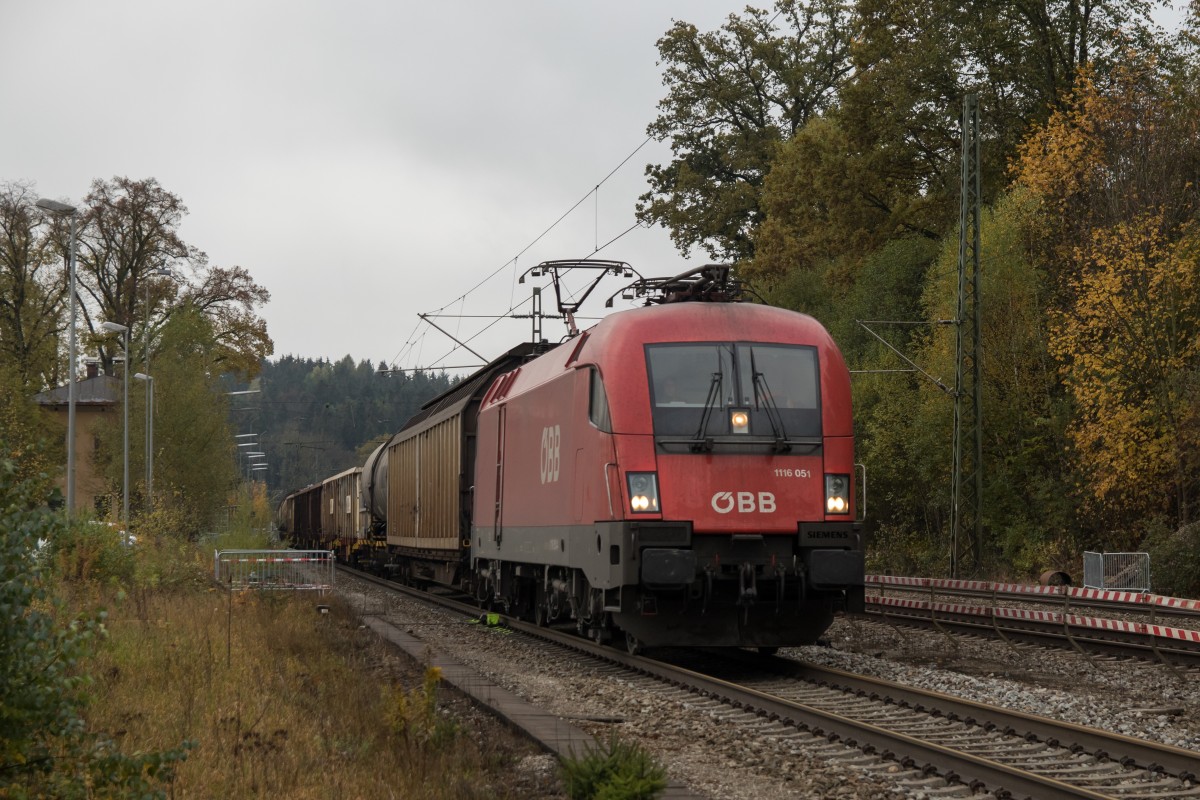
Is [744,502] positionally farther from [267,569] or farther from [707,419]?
[267,569]

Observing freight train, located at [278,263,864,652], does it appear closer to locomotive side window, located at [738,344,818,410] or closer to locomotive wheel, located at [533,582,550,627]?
locomotive side window, located at [738,344,818,410]

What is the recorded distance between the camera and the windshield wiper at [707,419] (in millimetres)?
12242

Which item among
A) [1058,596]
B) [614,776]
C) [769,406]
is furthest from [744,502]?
[1058,596]

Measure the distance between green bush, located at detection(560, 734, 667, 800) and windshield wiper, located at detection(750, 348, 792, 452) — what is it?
17.7 ft

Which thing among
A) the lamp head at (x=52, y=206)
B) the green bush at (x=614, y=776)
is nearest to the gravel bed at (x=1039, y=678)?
the green bush at (x=614, y=776)

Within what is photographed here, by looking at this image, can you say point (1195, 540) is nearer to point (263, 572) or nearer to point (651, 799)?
point (263, 572)

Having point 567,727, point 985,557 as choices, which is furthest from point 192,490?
point 567,727

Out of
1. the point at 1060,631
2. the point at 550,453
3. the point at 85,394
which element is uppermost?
the point at 85,394

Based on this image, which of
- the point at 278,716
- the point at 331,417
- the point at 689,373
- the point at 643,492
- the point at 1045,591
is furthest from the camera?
the point at 331,417

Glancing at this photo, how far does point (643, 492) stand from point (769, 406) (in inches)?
58.8

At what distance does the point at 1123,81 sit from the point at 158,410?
32.2m

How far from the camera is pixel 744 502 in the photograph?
12.2 metres

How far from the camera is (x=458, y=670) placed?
13102 millimetres

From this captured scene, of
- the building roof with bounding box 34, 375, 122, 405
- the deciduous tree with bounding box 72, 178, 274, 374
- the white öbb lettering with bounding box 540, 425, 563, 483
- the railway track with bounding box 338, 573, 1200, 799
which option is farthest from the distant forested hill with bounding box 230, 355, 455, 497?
the railway track with bounding box 338, 573, 1200, 799
